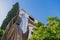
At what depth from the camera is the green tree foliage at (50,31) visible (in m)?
17.8

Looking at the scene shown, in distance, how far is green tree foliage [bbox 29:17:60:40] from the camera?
1775 cm

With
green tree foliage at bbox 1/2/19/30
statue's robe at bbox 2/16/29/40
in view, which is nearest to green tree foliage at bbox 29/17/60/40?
statue's robe at bbox 2/16/29/40

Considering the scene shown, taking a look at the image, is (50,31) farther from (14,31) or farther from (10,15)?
(10,15)

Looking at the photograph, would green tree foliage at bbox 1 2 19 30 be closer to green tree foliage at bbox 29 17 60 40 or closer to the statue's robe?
green tree foliage at bbox 29 17 60 40

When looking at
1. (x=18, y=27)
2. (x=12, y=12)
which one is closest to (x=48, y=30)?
(x=18, y=27)

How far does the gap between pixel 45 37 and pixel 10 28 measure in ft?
27.8

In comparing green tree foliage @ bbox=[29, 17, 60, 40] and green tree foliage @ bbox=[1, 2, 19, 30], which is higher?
green tree foliage @ bbox=[1, 2, 19, 30]

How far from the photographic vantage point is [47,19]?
19531 mm

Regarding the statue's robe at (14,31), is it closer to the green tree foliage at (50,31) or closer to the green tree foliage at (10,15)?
the green tree foliage at (50,31)

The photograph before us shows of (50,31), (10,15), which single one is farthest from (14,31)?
(10,15)

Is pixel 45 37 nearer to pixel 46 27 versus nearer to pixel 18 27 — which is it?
pixel 46 27

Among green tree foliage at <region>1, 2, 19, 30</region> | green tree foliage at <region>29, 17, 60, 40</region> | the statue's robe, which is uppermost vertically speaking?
green tree foliage at <region>1, 2, 19, 30</region>

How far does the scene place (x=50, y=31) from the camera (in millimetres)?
18156

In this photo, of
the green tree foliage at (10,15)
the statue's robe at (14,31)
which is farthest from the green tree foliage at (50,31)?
the green tree foliage at (10,15)
